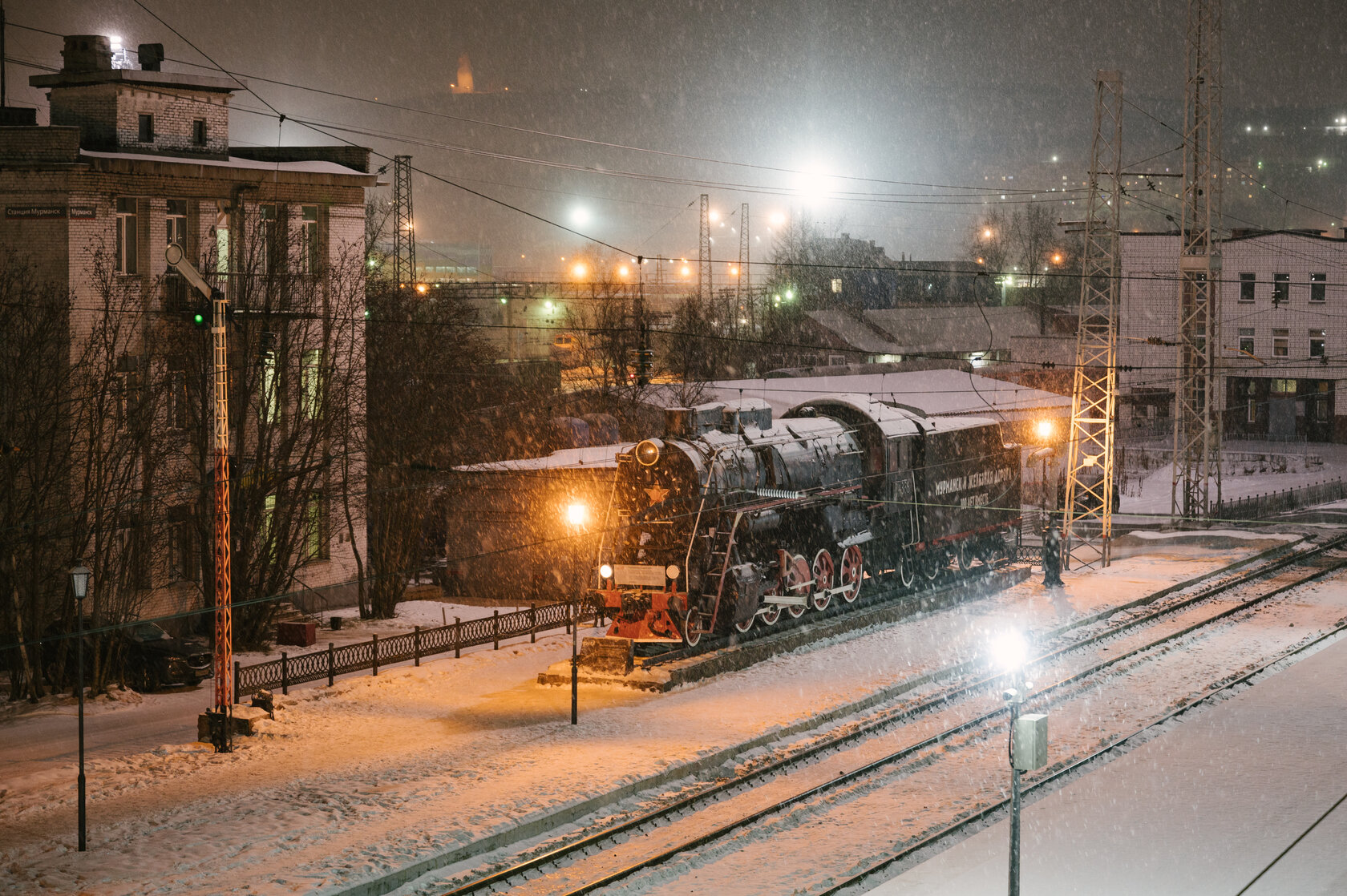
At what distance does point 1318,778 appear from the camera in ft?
56.0

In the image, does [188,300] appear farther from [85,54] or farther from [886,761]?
[886,761]

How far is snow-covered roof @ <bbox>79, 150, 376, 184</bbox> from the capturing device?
2734 cm

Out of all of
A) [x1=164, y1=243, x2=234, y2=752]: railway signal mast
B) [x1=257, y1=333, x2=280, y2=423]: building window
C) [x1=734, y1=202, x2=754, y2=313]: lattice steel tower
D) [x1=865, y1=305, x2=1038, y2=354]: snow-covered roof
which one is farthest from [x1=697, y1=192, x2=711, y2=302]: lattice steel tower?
[x1=164, y1=243, x2=234, y2=752]: railway signal mast

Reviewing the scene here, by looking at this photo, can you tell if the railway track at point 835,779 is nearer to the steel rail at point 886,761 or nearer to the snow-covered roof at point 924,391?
the steel rail at point 886,761

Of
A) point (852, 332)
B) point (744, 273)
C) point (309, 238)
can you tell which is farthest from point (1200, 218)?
point (744, 273)

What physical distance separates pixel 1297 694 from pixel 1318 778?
499cm

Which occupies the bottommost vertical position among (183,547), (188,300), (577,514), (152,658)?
(152,658)

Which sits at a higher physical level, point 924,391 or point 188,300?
point 188,300

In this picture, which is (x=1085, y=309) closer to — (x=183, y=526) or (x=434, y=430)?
(x=434, y=430)

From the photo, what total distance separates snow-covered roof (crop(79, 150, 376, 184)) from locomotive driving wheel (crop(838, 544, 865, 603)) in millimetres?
15074

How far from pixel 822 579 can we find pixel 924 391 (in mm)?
28775

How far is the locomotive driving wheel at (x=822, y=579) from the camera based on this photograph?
83.9 ft

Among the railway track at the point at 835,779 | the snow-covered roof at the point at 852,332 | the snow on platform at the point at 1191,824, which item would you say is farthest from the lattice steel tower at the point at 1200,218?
the snow-covered roof at the point at 852,332

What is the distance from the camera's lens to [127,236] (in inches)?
1094
